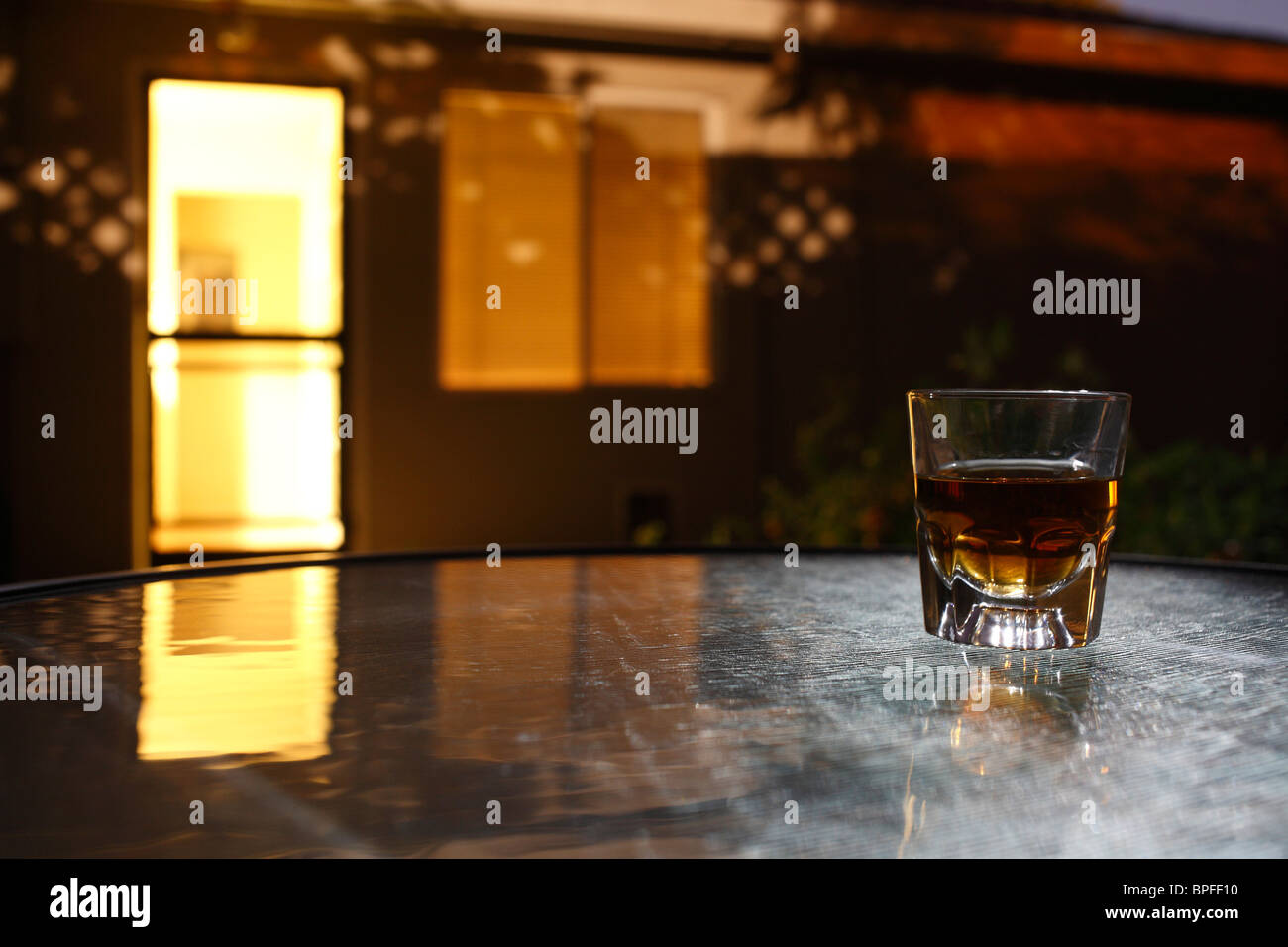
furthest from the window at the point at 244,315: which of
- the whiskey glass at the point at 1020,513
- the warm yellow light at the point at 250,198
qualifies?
the whiskey glass at the point at 1020,513

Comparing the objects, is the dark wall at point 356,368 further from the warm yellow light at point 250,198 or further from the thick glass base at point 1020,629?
the thick glass base at point 1020,629

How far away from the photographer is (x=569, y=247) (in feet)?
13.7

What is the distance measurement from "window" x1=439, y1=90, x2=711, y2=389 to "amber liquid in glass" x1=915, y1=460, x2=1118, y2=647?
12.0ft

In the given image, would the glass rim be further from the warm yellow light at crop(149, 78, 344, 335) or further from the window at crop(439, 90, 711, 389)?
the warm yellow light at crop(149, 78, 344, 335)

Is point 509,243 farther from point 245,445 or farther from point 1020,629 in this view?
point 1020,629

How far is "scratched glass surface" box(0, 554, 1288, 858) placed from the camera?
0.95 ft

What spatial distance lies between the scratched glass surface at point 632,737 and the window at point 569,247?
3.54 metres

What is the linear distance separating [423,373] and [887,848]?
392 cm

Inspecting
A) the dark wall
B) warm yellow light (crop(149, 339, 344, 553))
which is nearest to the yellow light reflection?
the dark wall

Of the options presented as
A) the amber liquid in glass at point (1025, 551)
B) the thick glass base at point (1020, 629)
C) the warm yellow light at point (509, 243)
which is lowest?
the thick glass base at point (1020, 629)

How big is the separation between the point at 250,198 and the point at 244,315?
489 millimetres

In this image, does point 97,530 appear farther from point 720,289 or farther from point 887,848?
point 887,848

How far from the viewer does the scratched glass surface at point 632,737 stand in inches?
11.4

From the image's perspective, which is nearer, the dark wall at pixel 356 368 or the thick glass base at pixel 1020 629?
the thick glass base at pixel 1020 629
